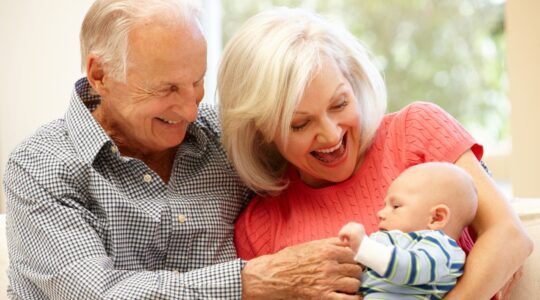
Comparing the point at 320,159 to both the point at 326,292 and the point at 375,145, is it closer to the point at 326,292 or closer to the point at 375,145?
the point at 375,145

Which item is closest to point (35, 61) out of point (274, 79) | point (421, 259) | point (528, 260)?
point (274, 79)

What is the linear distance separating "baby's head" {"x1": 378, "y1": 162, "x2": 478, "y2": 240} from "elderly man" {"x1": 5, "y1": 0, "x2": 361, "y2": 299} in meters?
0.17

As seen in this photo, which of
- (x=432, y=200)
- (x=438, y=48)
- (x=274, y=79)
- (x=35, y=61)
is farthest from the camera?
(x=438, y=48)

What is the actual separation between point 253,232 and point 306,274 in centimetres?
35

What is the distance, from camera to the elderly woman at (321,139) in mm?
1996

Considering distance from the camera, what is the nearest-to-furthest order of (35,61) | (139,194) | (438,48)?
(139,194)
(35,61)
(438,48)

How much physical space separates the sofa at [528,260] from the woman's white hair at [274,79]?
1.76ft

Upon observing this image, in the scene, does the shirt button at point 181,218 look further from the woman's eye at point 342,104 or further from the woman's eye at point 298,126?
the woman's eye at point 342,104

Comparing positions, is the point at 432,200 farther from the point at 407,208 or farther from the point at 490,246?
the point at 490,246

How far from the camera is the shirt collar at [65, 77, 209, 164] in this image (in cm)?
208

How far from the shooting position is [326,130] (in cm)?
204

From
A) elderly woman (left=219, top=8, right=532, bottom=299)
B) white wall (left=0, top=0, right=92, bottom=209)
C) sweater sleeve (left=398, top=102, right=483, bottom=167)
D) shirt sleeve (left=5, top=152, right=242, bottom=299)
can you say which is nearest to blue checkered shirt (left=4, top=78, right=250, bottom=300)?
shirt sleeve (left=5, top=152, right=242, bottom=299)

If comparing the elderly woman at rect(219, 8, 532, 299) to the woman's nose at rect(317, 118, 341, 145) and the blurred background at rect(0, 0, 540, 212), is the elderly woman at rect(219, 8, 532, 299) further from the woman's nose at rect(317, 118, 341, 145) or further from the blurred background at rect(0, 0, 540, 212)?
the blurred background at rect(0, 0, 540, 212)

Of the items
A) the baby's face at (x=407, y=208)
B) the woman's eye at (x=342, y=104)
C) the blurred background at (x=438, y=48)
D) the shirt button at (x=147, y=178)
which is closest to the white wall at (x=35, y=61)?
the blurred background at (x=438, y=48)
